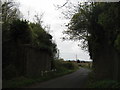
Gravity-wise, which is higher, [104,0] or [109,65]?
[104,0]

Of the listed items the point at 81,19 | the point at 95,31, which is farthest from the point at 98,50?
the point at 81,19

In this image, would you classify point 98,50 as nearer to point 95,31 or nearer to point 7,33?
point 95,31

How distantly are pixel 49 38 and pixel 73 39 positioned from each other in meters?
6.11

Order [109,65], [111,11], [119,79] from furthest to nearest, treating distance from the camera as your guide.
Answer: [109,65] < [119,79] < [111,11]

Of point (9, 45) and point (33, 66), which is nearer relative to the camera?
point (9, 45)

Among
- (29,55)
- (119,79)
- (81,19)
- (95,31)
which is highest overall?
(81,19)

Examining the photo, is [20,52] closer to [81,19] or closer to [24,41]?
[24,41]

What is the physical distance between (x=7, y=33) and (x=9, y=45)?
49.9 inches

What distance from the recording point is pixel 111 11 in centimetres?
1402

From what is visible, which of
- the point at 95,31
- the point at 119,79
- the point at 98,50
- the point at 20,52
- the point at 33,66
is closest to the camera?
the point at 119,79

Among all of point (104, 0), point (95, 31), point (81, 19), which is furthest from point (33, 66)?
point (104, 0)

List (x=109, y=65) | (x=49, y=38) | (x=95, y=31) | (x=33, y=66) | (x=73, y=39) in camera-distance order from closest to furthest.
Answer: (x=109, y=65), (x=95, y=31), (x=33, y=66), (x=73, y=39), (x=49, y=38)

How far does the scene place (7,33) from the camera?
27031 mm

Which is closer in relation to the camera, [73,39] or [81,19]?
[81,19]
